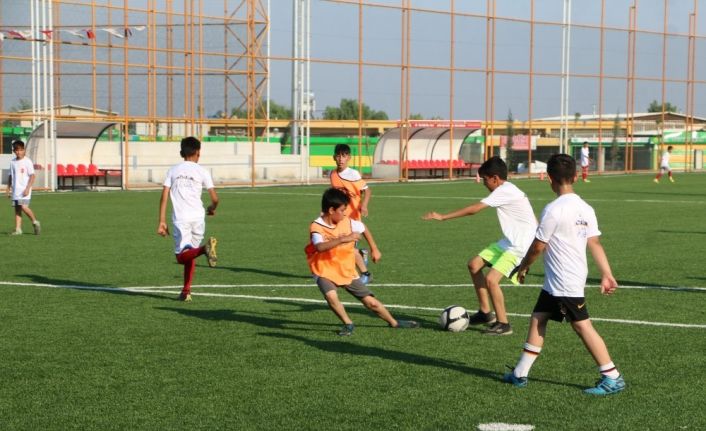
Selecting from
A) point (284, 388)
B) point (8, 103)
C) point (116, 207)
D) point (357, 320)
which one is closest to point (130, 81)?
point (8, 103)

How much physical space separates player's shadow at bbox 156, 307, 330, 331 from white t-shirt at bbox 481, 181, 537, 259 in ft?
6.37

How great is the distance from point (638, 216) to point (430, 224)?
5.45m

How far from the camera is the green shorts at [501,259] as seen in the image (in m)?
10.2

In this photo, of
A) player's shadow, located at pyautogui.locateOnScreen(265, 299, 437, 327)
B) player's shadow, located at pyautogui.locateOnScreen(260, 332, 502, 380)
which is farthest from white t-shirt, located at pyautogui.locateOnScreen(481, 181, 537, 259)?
player's shadow, located at pyautogui.locateOnScreen(260, 332, 502, 380)

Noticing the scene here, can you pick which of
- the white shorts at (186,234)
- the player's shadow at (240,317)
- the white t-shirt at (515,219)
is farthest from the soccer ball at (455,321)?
the white shorts at (186,234)

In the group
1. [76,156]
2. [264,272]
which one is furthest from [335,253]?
[76,156]

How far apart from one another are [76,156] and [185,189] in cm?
3025

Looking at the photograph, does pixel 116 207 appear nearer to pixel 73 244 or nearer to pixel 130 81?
pixel 73 244

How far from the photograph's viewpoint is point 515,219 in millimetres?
10234

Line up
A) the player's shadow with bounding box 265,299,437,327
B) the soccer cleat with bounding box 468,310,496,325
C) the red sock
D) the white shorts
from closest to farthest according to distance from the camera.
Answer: the soccer cleat with bounding box 468,310,496,325
the player's shadow with bounding box 265,299,437,327
the red sock
the white shorts

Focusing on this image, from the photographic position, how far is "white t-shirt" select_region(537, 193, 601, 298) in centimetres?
754

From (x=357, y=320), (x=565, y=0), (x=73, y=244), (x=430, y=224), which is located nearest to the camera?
(x=357, y=320)

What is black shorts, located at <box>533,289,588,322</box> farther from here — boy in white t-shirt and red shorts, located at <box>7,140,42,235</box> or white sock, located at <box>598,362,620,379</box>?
boy in white t-shirt and red shorts, located at <box>7,140,42,235</box>

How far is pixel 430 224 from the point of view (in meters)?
23.7
